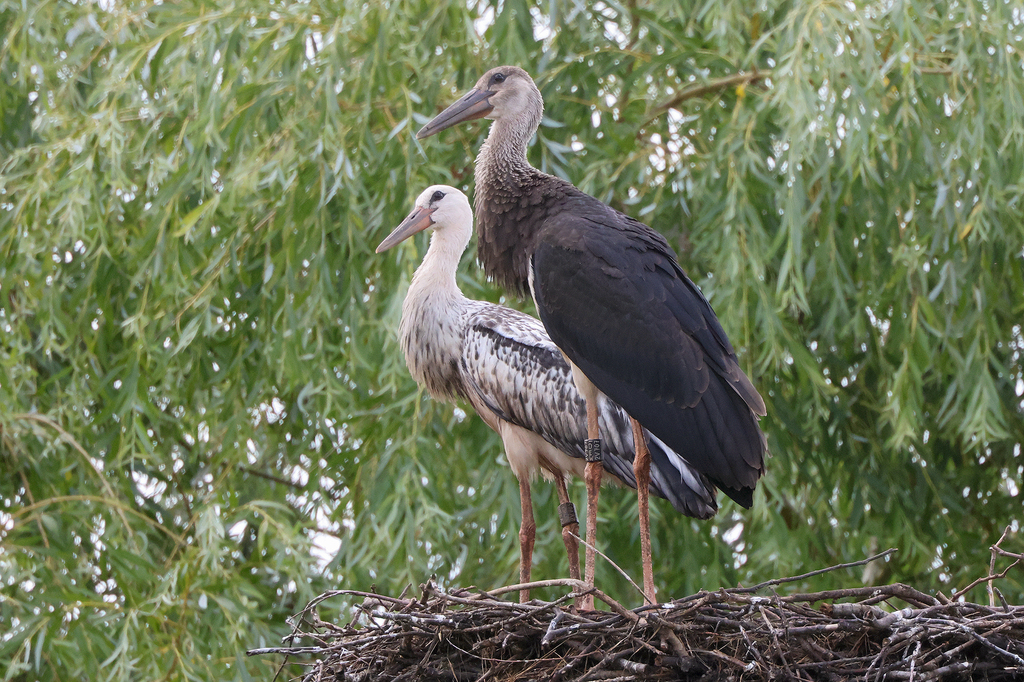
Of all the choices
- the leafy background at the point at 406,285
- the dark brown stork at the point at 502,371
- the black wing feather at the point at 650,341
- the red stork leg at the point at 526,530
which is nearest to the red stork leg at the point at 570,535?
the dark brown stork at the point at 502,371

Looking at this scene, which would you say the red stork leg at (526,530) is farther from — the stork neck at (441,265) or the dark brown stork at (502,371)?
the stork neck at (441,265)

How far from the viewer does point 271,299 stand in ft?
16.4

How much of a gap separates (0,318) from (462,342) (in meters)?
1.86

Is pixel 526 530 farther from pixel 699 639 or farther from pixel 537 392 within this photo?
pixel 699 639

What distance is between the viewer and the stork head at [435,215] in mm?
4590

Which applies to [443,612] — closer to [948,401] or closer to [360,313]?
[360,313]

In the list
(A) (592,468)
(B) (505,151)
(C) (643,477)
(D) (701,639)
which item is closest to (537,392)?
(A) (592,468)

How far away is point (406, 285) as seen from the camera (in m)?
4.70

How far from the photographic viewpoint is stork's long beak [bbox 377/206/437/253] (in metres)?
4.59

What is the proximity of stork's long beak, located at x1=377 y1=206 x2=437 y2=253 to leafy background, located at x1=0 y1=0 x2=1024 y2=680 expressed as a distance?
165 mm

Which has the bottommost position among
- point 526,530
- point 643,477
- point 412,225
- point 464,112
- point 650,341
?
point 526,530

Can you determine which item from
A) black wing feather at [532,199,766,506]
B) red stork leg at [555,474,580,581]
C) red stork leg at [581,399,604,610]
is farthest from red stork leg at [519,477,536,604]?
black wing feather at [532,199,766,506]

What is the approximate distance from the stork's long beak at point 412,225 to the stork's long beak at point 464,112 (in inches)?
9.8

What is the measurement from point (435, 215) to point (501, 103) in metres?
0.41
